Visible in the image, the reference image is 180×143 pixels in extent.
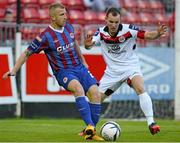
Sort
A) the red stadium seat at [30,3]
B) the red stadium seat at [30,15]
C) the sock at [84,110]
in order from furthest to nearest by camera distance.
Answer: the red stadium seat at [30,3], the red stadium seat at [30,15], the sock at [84,110]

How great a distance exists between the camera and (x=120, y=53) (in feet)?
39.3

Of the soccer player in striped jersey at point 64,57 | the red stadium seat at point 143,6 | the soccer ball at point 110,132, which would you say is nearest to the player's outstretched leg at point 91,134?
the soccer ball at point 110,132

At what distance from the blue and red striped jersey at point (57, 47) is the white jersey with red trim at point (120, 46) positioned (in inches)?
28.0

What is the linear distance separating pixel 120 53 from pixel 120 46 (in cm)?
16

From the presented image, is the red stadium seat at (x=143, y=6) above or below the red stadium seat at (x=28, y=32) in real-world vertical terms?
above

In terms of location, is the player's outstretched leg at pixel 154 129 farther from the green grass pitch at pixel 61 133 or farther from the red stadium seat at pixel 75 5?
the red stadium seat at pixel 75 5

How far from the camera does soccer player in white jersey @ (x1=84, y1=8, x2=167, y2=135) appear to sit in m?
11.4

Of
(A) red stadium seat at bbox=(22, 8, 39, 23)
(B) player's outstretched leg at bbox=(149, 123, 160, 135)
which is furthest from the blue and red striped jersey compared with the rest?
(A) red stadium seat at bbox=(22, 8, 39, 23)

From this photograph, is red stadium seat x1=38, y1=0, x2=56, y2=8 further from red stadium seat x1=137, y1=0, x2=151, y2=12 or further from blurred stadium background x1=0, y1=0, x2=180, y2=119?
blurred stadium background x1=0, y1=0, x2=180, y2=119

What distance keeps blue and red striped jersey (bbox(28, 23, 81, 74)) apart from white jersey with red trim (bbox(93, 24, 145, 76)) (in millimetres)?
712

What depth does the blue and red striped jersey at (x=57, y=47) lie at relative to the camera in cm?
1100

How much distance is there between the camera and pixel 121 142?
997cm

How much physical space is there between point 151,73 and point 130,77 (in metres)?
5.08

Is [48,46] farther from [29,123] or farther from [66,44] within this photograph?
[29,123]
